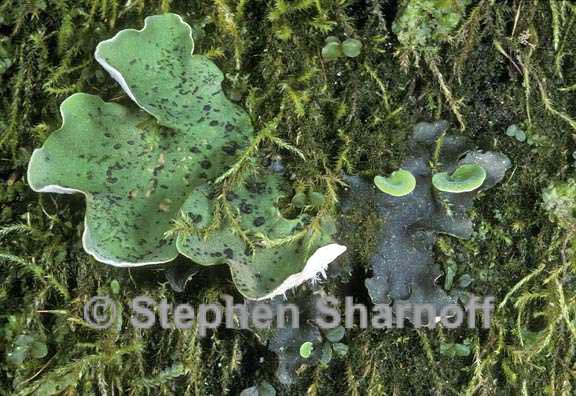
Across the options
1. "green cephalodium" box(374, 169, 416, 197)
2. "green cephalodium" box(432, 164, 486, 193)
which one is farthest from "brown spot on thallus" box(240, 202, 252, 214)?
"green cephalodium" box(432, 164, 486, 193)

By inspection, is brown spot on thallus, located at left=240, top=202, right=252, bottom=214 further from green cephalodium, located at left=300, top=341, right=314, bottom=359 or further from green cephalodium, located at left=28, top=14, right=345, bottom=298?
green cephalodium, located at left=300, top=341, right=314, bottom=359

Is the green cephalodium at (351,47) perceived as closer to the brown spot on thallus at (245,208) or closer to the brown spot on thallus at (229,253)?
the brown spot on thallus at (245,208)

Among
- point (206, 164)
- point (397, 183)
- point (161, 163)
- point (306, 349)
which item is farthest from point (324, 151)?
point (306, 349)

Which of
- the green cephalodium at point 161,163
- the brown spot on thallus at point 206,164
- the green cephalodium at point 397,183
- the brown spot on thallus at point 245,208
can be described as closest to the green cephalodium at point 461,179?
the green cephalodium at point 397,183

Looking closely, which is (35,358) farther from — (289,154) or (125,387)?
(289,154)

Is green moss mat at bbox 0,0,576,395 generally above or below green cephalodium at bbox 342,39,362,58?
below
